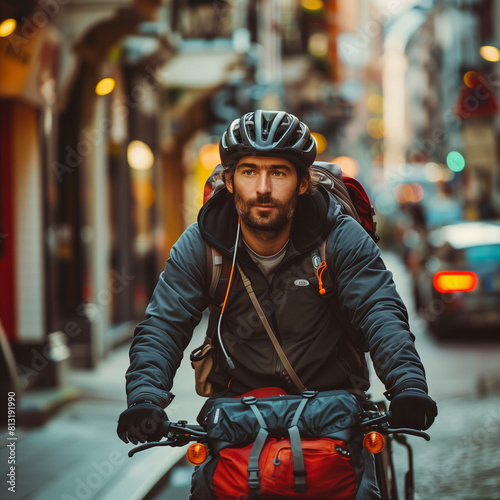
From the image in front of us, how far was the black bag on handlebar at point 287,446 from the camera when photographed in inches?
96.1

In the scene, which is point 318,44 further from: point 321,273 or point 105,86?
point 321,273

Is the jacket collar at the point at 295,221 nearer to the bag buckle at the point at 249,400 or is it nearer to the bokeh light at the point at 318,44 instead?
the bag buckle at the point at 249,400

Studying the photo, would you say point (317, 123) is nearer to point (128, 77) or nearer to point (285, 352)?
point (128, 77)

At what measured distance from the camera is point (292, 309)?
9.69ft

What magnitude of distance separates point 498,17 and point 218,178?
30.8 meters

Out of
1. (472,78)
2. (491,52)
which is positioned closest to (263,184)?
(491,52)

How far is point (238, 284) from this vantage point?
300 centimetres

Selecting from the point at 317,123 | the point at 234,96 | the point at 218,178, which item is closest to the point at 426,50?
the point at 317,123

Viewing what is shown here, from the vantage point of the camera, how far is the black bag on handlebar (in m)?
2.44

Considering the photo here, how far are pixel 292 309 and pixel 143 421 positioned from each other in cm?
69

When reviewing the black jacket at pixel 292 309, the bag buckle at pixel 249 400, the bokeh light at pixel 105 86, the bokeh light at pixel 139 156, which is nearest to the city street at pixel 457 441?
the black jacket at pixel 292 309

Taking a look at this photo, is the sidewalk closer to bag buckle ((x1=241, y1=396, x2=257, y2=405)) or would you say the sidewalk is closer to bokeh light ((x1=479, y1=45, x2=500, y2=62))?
bag buckle ((x1=241, y1=396, x2=257, y2=405))

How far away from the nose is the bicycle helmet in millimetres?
77

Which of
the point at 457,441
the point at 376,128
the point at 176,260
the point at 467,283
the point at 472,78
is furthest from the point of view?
the point at 376,128
